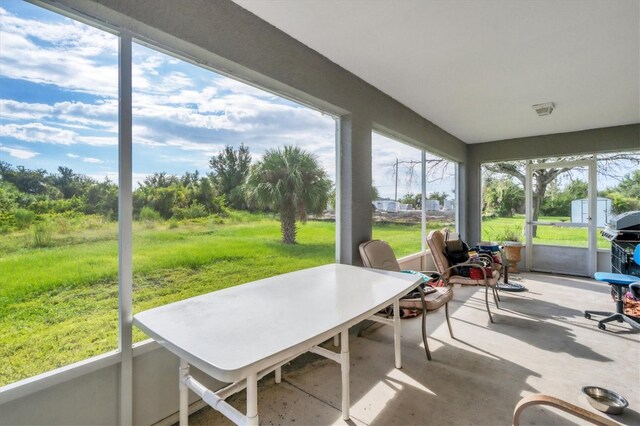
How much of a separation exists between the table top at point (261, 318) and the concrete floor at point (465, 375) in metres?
0.70

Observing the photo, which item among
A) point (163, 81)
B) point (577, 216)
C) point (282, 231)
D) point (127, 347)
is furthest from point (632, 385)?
point (577, 216)

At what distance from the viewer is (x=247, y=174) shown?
2.28 m

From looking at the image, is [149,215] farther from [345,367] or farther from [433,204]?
[433,204]

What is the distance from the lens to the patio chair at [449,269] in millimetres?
3215

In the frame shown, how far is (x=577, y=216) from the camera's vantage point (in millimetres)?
5254

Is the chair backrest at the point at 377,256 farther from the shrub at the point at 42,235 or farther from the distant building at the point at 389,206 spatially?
the shrub at the point at 42,235

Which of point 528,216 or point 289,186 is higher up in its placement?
point 289,186

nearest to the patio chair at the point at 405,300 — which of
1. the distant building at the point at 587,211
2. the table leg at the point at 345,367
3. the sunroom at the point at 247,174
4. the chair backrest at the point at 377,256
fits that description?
the chair backrest at the point at 377,256

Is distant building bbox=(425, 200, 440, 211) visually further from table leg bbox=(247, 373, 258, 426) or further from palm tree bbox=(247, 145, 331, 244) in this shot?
table leg bbox=(247, 373, 258, 426)

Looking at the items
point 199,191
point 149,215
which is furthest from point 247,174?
point 149,215

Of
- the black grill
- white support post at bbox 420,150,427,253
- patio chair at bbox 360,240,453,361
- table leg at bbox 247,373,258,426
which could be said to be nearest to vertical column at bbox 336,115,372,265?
patio chair at bbox 360,240,453,361

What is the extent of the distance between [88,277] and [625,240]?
5502 millimetres

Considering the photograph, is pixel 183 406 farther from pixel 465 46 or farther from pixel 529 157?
pixel 529 157

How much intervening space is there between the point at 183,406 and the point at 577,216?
255 inches
